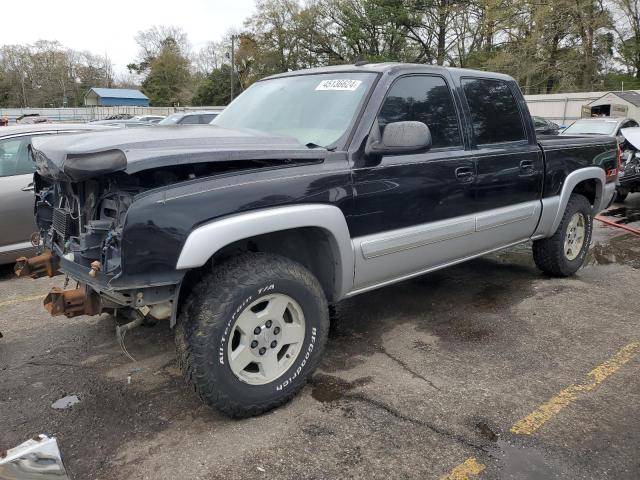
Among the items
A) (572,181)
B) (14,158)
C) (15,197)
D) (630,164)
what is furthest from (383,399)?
(630,164)

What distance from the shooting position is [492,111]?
15.2 feet

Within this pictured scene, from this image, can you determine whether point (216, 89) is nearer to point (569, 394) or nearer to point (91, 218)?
point (91, 218)

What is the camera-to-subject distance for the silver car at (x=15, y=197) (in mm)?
5645

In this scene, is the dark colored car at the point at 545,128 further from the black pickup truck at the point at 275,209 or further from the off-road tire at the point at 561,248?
the black pickup truck at the point at 275,209

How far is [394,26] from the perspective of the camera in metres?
47.4

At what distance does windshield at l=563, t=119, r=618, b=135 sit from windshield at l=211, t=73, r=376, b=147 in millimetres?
9814

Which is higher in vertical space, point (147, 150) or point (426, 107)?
point (426, 107)

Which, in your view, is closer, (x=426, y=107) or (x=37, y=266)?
(x=37, y=266)

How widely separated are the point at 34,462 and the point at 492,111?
4038 millimetres

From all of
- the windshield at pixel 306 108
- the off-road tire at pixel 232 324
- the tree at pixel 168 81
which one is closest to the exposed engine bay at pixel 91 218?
the off-road tire at pixel 232 324

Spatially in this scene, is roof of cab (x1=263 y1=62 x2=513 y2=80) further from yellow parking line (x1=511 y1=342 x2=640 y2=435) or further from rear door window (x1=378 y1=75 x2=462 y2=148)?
yellow parking line (x1=511 y1=342 x2=640 y2=435)

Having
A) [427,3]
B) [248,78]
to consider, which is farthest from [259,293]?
[248,78]

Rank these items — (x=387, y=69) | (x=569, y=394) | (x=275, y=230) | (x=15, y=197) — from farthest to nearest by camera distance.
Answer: (x=15, y=197) → (x=387, y=69) → (x=569, y=394) → (x=275, y=230)

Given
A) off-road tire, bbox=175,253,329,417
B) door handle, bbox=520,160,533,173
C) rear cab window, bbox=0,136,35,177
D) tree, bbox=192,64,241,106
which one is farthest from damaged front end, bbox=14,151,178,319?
tree, bbox=192,64,241,106
